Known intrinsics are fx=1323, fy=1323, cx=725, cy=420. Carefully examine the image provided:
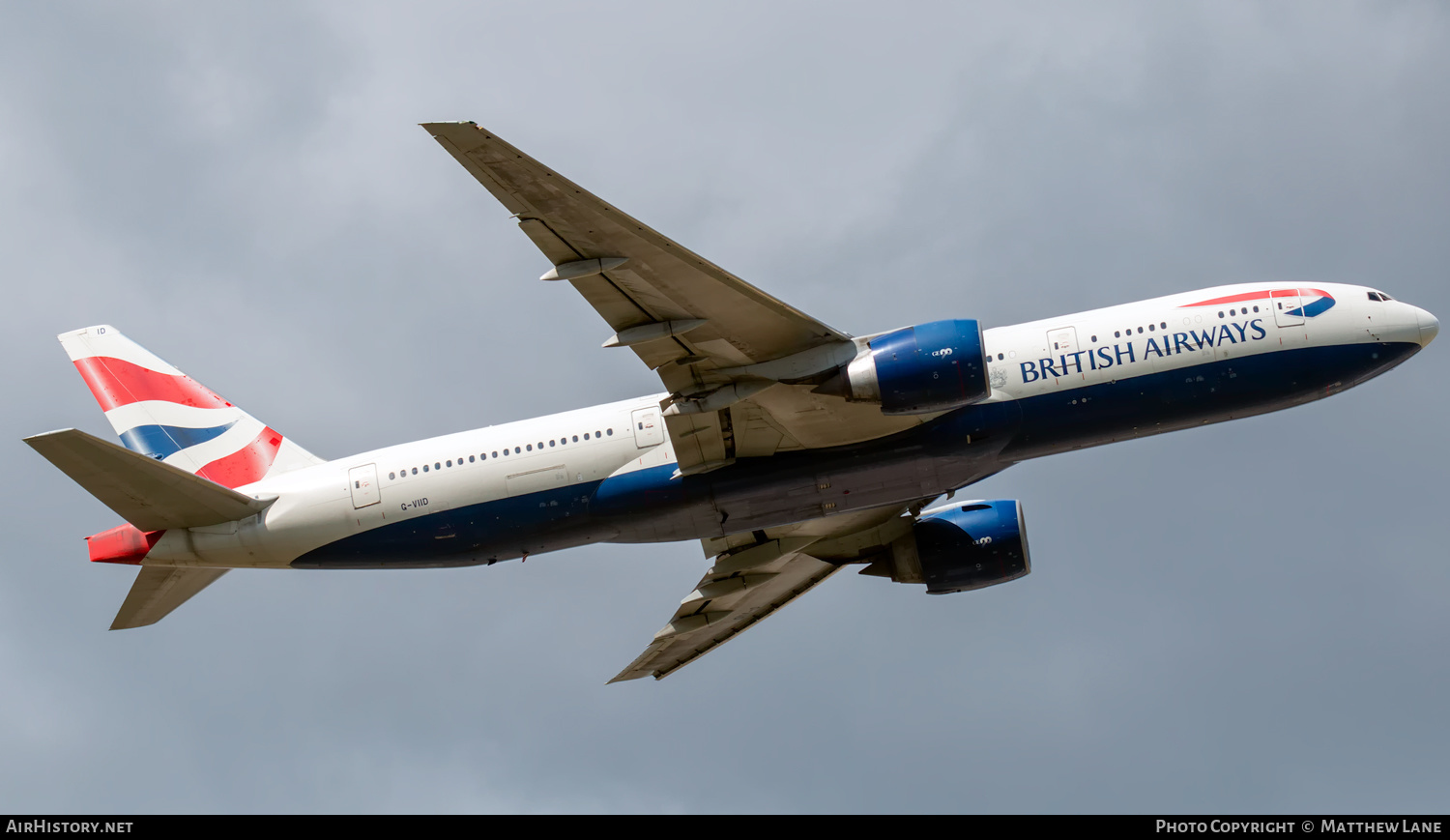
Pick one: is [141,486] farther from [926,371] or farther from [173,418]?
[926,371]

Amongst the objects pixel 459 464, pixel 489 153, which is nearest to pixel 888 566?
pixel 459 464

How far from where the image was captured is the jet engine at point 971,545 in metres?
Result: 39.6

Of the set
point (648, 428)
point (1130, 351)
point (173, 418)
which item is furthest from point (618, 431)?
point (173, 418)

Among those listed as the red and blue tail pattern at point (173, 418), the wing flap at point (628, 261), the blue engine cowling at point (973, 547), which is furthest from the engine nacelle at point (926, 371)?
the red and blue tail pattern at point (173, 418)

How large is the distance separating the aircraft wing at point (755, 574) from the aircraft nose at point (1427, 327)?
14.8 meters

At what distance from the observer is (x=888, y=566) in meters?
41.3

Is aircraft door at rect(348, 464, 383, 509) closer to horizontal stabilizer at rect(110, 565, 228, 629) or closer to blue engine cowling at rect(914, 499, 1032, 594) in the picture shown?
horizontal stabilizer at rect(110, 565, 228, 629)

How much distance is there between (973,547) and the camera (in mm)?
39594

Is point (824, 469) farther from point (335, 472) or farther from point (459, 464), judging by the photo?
point (335, 472)

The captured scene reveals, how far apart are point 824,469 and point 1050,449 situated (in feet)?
18.7

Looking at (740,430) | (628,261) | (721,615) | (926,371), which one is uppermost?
(628,261)

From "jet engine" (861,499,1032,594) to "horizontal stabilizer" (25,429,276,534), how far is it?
749 inches

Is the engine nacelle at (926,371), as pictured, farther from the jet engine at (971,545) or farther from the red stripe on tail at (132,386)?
the red stripe on tail at (132,386)

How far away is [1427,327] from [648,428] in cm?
1987
